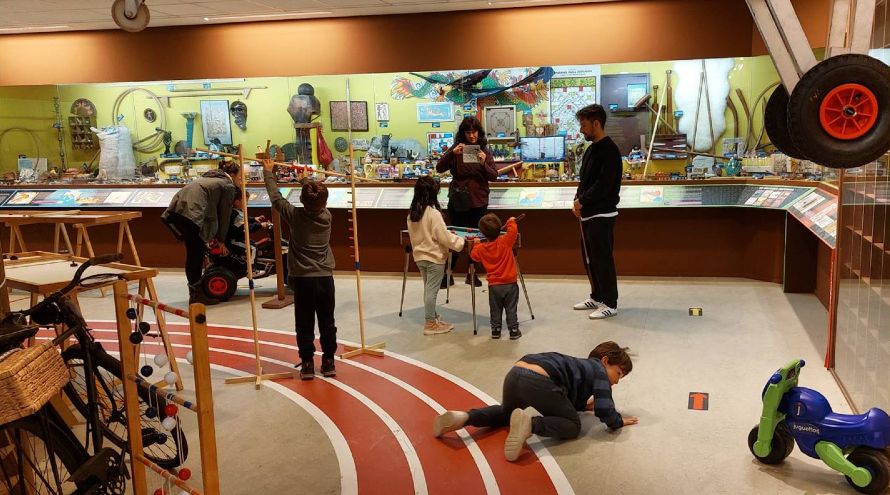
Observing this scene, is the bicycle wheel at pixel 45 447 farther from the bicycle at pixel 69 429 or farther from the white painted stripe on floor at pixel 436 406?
the white painted stripe on floor at pixel 436 406

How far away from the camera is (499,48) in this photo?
8.64m

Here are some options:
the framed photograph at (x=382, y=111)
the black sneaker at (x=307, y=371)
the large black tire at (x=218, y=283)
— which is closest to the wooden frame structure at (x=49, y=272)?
the black sneaker at (x=307, y=371)

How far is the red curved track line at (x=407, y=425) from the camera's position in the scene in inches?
142

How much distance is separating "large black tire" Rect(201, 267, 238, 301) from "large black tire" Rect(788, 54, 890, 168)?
19.2ft

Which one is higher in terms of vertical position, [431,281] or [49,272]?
[49,272]

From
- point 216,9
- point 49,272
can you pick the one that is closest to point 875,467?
point 49,272

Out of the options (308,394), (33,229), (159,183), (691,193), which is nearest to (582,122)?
(691,193)

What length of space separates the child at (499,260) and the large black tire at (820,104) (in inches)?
107

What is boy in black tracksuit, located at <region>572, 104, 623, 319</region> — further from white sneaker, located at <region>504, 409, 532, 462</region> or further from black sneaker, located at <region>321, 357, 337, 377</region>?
white sneaker, located at <region>504, 409, 532, 462</region>

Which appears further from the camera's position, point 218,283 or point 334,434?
point 218,283

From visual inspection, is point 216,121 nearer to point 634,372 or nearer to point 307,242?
point 307,242

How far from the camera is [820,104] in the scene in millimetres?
3287

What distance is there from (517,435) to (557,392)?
0.33m

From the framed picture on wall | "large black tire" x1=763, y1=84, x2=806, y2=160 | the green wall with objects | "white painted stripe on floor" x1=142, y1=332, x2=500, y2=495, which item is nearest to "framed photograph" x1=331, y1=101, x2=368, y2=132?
the green wall with objects
